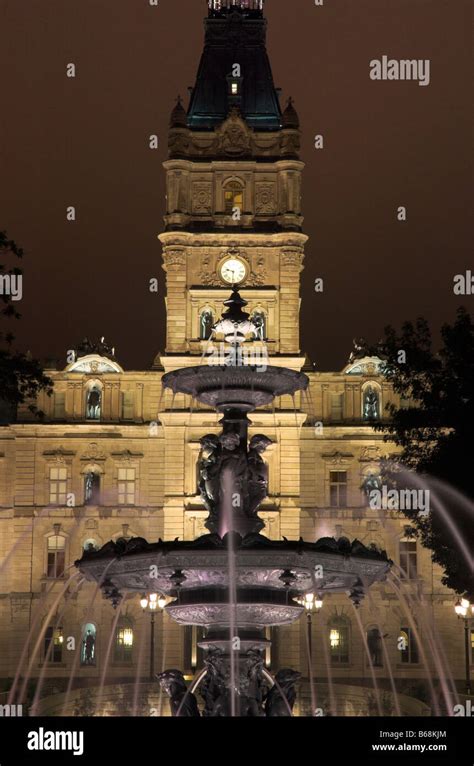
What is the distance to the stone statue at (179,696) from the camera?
2602cm

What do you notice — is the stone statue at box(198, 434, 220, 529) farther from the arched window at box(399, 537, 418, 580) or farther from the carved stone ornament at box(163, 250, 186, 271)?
the arched window at box(399, 537, 418, 580)

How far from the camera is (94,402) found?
2931 inches

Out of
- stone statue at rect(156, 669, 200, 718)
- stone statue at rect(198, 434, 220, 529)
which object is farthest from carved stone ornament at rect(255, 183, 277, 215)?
stone statue at rect(156, 669, 200, 718)

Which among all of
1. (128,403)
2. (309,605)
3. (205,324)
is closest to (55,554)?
(128,403)

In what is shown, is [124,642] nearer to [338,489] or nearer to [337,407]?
[338,489]

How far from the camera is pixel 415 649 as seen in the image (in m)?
72.6

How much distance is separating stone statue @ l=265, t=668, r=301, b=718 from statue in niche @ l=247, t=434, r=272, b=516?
2.71 meters

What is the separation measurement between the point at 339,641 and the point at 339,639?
10 centimetres

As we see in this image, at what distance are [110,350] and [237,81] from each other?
44.7ft

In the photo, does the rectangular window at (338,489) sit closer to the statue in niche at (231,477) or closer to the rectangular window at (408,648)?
the rectangular window at (408,648)

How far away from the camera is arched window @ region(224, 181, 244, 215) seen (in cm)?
7425

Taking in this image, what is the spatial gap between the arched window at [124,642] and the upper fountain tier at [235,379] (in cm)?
4387

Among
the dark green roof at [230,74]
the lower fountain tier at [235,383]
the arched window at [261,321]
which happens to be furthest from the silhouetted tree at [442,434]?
the dark green roof at [230,74]
